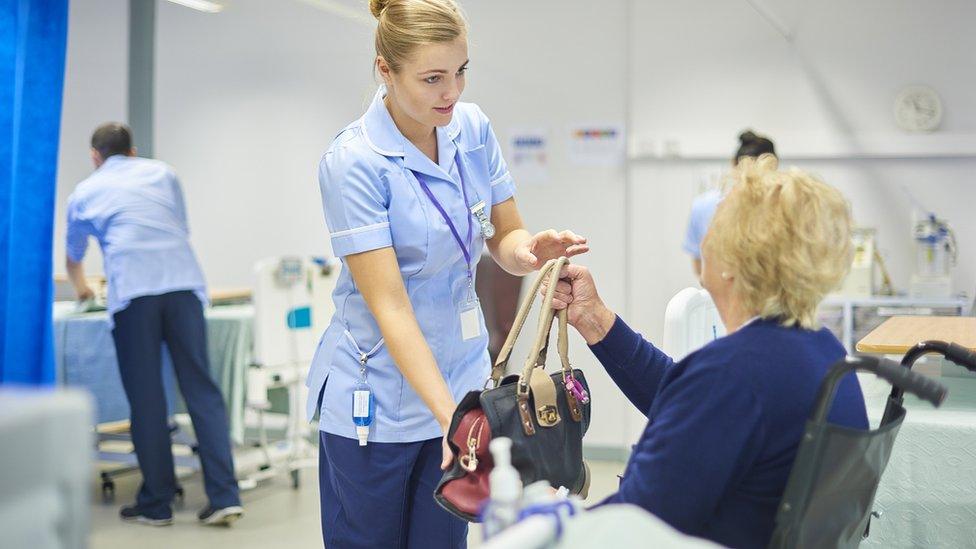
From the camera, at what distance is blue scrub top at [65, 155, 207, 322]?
4.20 m

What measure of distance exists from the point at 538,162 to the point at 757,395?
4648 millimetres

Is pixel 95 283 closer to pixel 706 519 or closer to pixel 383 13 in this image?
pixel 383 13

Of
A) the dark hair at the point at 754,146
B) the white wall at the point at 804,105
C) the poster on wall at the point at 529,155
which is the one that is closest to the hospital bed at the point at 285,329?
the poster on wall at the point at 529,155

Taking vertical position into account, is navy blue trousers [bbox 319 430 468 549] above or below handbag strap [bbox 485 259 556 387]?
below

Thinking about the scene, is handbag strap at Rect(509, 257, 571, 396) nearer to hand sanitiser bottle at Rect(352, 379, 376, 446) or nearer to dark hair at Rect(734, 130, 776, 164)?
hand sanitiser bottle at Rect(352, 379, 376, 446)

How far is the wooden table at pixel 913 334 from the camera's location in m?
2.36

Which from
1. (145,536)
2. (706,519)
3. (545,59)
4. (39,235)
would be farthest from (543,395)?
(545,59)

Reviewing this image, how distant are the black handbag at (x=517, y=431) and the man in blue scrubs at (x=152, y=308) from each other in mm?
2944

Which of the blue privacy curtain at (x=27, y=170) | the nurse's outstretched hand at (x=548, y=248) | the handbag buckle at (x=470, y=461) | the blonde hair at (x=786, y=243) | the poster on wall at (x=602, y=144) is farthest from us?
the poster on wall at (x=602, y=144)

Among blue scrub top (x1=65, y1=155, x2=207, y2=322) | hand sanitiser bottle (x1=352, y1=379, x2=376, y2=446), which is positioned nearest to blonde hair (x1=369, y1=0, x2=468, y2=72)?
hand sanitiser bottle (x1=352, y1=379, x2=376, y2=446)

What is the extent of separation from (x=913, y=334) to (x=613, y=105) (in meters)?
3.36

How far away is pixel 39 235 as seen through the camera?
280 cm

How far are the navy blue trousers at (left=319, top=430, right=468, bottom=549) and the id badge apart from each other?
0.22m

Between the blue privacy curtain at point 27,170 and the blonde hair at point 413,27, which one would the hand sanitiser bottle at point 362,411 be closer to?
the blonde hair at point 413,27
